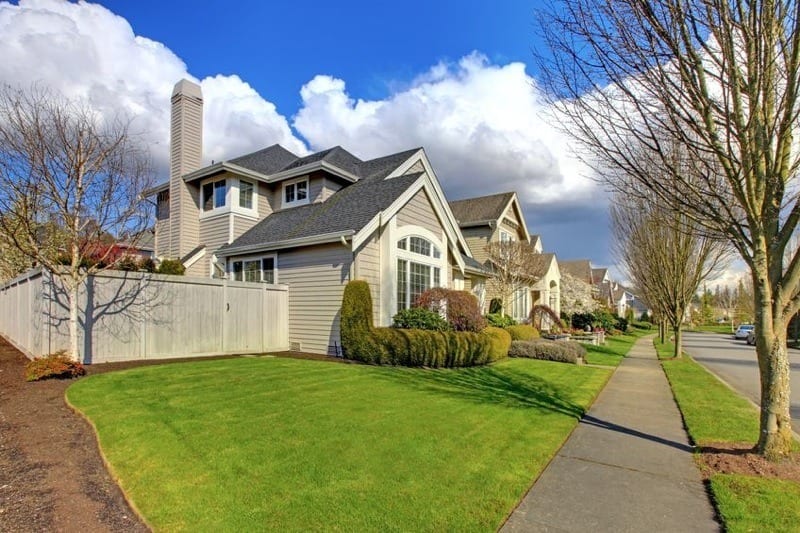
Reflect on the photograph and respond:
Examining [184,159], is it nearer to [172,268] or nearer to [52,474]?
[172,268]

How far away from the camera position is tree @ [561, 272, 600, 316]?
34.6 metres

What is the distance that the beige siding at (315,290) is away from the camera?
13.0m

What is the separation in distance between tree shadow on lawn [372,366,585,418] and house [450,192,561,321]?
39.0ft

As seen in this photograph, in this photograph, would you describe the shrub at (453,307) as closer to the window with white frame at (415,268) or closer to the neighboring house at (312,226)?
the window with white frame at (415,268)

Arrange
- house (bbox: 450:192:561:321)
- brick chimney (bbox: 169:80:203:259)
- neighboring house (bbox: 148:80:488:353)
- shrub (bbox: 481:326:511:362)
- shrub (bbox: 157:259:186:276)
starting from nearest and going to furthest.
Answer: neighboring house (bbox: 148:80:488:353) → shrub (bbox: 481:326:511:362) → shrub (bbox: 157:259:186:276) → brick chimney (bbox: 169:80:203:259) → house (bbox: 450:192:561:321)

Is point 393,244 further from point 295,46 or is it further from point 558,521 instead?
point 558,521

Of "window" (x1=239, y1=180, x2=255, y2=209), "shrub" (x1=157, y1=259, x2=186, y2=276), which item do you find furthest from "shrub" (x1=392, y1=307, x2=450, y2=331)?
"window" (x1=239, y1=180, x2=255, y2=209)

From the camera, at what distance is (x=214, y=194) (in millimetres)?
18188

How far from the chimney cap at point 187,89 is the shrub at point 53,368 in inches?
560

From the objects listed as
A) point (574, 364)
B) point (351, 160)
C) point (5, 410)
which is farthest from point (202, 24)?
point (574, 364)

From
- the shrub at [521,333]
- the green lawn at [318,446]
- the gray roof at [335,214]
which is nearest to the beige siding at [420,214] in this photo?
the gray roof at [335,214]

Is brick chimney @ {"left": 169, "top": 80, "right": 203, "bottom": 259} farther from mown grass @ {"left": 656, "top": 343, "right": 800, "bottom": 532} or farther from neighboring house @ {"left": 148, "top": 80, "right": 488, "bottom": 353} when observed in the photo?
mown grass @ {"left": 656, "top": 343, "right": 800, "bottom": 532}

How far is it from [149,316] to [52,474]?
7438 mm

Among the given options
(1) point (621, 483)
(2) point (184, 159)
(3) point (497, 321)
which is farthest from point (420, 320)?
(2) point (184, 159)
